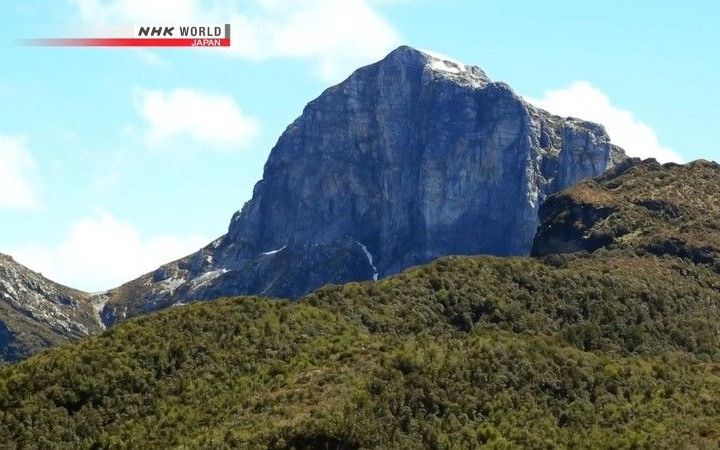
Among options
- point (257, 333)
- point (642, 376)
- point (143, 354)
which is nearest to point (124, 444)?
point (143, 354)

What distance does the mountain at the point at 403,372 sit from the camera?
8125cm

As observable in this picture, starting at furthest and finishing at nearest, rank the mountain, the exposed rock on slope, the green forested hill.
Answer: the exposed rock on slope
the mountain
the green forested hill

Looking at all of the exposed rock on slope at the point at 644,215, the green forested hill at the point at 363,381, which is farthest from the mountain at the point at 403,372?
the exposed rock on slope at the point at 644,215

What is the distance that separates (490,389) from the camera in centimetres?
8769

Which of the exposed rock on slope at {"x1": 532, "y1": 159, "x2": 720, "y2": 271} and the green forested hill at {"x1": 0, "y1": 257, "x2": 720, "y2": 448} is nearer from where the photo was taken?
the green forested hill at {"x1": 0, "y1": 257, "x2": 720, "y2": 448}

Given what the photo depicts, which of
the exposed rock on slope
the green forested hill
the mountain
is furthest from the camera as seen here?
the exposed rock on slope

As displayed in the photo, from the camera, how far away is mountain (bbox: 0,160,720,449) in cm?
8125

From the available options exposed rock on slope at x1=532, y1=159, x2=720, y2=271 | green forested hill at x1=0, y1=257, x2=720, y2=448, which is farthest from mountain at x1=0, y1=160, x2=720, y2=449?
exposed rock on slope at x1=532, y1=159, x2=720, y2=271

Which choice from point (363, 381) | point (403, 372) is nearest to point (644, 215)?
point (403, 372)

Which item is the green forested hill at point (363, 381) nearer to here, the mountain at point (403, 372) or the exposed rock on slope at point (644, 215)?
the mountain at point (403, 372)

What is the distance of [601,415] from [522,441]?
9.18m

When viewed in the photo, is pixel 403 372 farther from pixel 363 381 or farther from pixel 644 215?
pixel 644 215

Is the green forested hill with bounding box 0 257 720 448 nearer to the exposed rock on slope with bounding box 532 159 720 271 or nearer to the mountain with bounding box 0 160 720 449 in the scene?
the mountain with bounding box 0 160 720 449

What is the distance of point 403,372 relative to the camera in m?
87.7
